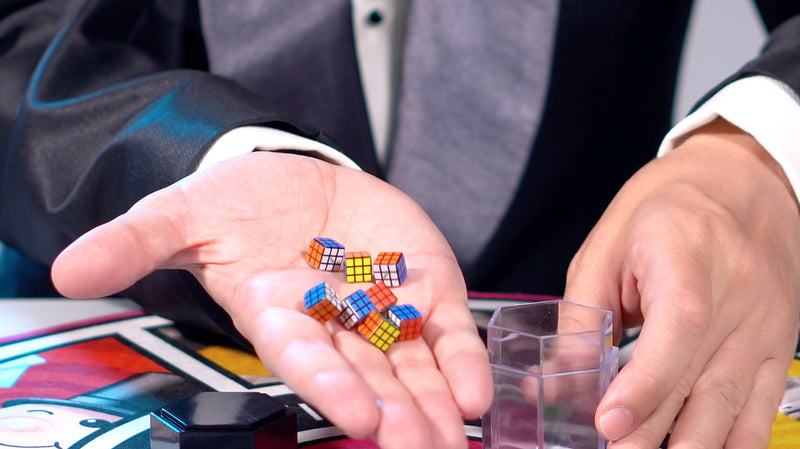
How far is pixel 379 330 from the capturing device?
1202 mm

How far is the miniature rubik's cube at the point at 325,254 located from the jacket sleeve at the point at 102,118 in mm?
319

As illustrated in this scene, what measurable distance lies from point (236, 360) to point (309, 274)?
0.38 m

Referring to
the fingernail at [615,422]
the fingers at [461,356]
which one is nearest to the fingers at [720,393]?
the fingernail at [615,422]

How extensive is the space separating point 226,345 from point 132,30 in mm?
1099

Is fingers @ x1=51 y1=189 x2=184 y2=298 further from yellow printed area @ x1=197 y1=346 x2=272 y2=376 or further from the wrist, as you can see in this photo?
the wrist

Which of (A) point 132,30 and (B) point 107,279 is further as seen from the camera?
(A) point 132,30

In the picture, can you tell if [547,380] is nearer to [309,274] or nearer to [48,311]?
[309,274]

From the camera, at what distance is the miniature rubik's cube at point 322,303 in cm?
122

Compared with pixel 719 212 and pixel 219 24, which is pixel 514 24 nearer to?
pixel 219 24

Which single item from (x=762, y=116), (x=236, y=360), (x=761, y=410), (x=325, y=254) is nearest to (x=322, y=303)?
(x=325, y=254)

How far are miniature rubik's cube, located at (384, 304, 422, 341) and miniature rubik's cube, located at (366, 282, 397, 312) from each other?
7 centimetres

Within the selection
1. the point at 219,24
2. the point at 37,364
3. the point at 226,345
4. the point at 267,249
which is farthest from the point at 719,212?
the point at 219,24

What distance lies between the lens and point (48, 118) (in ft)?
6.59

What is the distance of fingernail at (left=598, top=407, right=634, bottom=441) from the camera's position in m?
1.09
